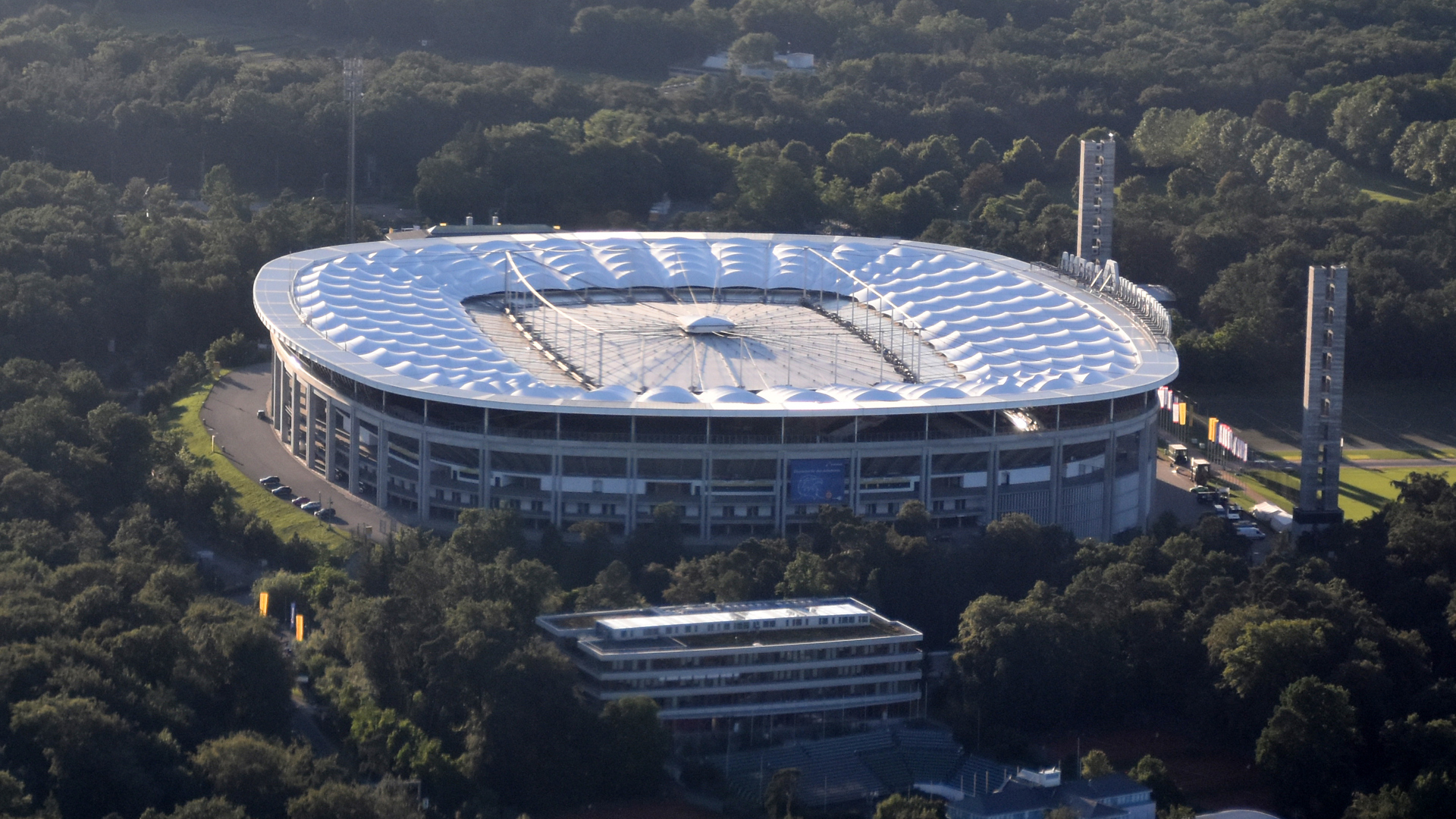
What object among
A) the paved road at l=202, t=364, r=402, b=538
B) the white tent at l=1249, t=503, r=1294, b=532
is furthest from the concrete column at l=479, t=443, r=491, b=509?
the white tent at l=1249, t=503, r=1294, b=532

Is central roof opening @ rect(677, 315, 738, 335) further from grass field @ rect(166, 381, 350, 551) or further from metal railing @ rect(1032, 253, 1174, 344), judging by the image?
grass field @ rect(166, 381, 350, 551)

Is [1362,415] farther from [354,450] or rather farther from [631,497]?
[354,450]

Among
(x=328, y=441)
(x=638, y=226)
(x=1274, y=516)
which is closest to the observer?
(x=328, y=441)

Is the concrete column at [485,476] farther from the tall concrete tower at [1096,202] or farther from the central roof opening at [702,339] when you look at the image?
the tall concrete tower at [1096,202]

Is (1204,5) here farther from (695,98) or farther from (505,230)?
(505,230)

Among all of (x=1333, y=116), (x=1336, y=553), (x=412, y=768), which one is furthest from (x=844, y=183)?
(x=412, y=768)

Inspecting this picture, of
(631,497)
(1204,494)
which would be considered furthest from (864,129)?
(631,497)
